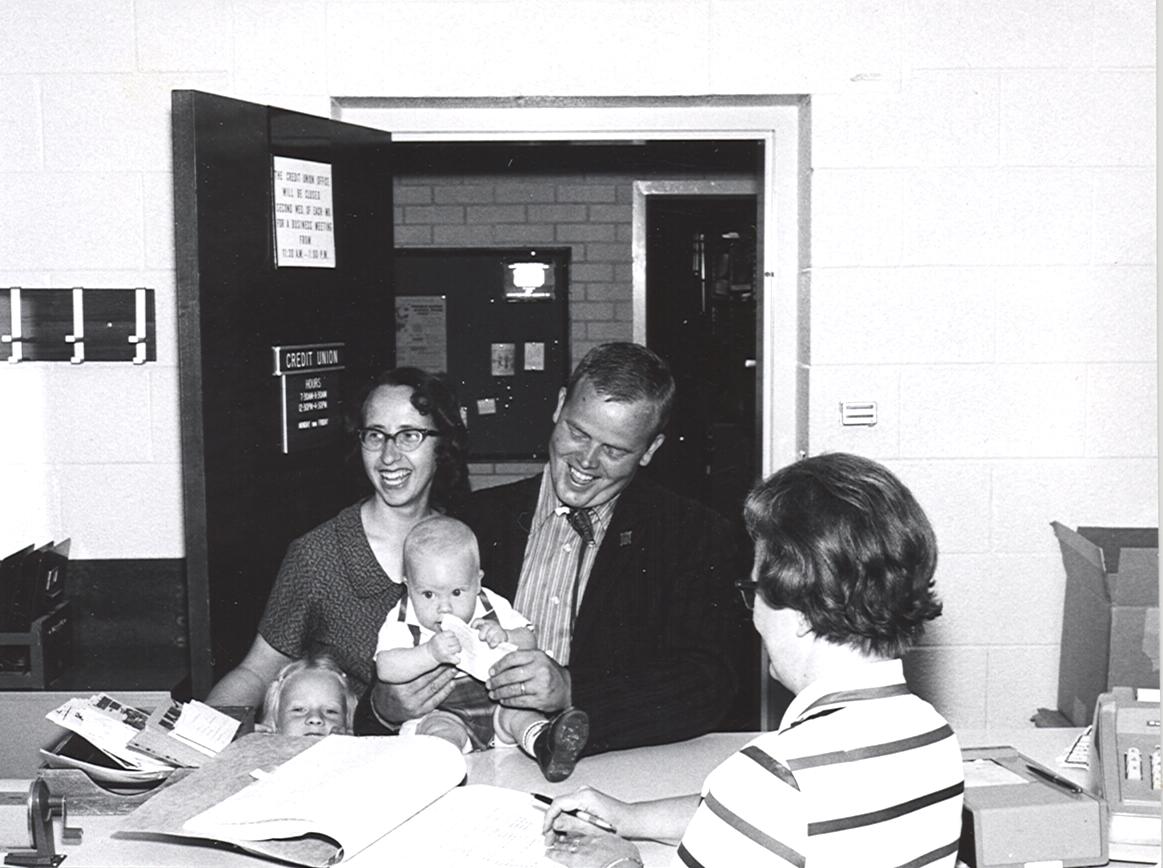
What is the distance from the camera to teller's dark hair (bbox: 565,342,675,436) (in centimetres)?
247

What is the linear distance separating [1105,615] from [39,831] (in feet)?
7.78

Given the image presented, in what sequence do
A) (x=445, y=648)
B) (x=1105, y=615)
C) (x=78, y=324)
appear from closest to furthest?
(x=445, y=648) → (x=1105, y=615) → (x=78, y=324)

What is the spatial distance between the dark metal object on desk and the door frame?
2.28 m

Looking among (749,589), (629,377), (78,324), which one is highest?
(78,324)

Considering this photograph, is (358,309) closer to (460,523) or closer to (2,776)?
(460,523)

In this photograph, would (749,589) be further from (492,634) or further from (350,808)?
(492,634)

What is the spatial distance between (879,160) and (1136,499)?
1176mm

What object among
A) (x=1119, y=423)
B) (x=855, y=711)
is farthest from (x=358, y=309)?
(x=855, y=711)

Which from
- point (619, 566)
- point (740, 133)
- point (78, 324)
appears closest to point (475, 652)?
point (619, 566)

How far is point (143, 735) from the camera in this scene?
81.0 inches

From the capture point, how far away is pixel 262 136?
2.97 m

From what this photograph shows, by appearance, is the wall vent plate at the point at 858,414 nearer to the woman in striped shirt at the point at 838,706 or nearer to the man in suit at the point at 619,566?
the man in suit at the point at 619,566

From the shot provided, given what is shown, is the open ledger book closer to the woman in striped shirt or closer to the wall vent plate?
the woman in striped shirt

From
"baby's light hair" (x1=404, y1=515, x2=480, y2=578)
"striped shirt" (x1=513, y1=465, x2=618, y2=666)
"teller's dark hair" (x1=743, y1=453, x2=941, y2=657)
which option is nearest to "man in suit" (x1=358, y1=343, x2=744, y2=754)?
"striped shirt" (x1=513, y1=465, x2=618, y2=666)
